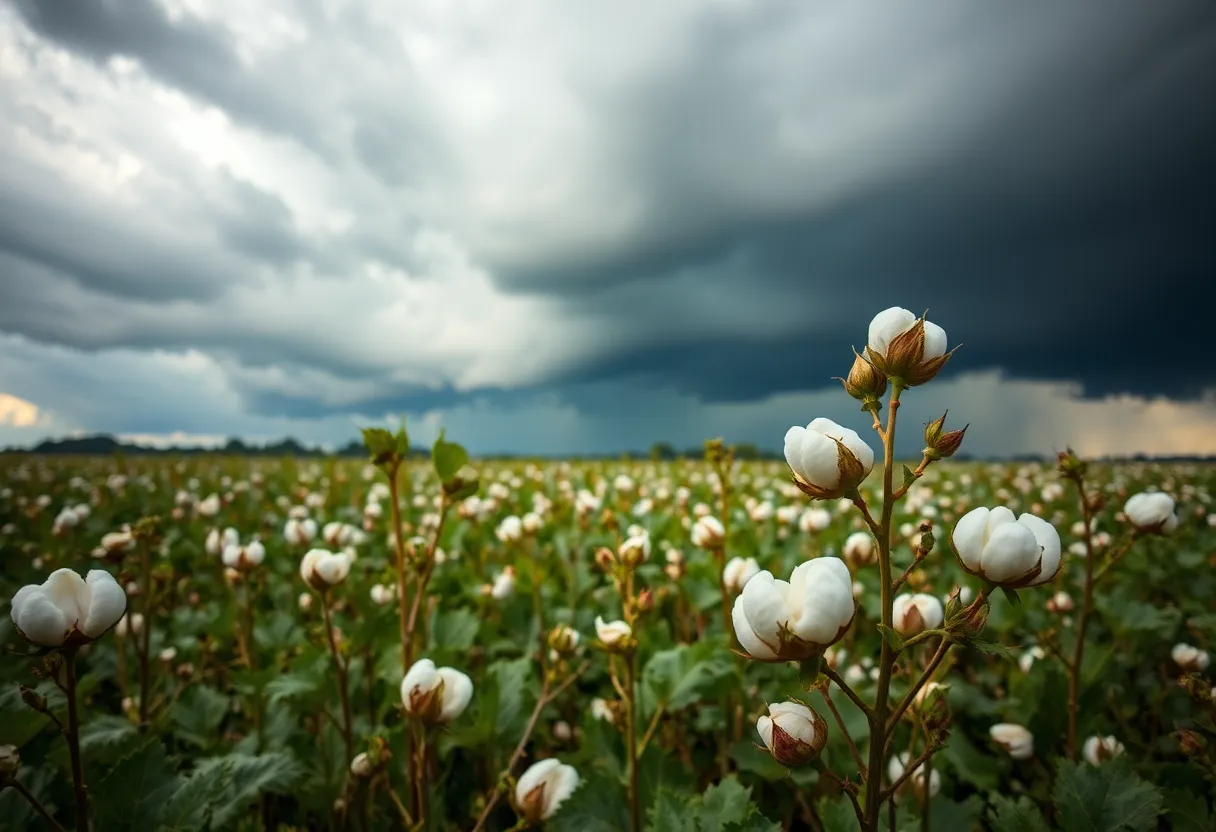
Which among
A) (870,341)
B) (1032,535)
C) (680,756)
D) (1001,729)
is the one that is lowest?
(680,756)

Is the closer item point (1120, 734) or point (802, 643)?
point (802, 643)

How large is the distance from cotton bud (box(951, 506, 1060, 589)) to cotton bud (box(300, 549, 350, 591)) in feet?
4.79

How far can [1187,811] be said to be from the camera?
1.42 m

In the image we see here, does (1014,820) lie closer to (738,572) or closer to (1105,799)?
Result: (1105,799)

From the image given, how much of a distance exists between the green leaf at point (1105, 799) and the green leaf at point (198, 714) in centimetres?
270

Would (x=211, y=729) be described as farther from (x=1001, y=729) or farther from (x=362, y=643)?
(x=1001, y=729)

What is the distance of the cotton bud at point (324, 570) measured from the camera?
60.1 inches

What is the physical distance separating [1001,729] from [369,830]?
2121 mm

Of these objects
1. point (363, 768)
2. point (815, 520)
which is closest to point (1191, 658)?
point (815, 520)

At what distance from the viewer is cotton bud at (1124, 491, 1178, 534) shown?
1.65 metres

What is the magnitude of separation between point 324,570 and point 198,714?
1.27 meters

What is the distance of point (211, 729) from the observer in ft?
6.99

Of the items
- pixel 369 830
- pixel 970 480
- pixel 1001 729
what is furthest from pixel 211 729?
pixel 970 480

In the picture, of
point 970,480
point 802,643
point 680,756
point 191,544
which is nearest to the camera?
point 802,643
